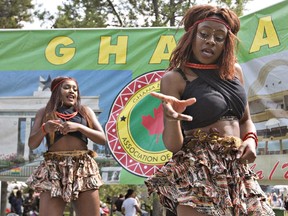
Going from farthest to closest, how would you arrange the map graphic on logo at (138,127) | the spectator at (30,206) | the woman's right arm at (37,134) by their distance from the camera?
the spectator at (30,206) → the map graphic on logo at (138,127) → the woman's right arm at (37,134)

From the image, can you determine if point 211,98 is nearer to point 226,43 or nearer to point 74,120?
point 226,43

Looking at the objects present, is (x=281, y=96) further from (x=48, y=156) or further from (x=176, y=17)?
(x=176, y=17)

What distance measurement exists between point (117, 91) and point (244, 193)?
13.5 feet

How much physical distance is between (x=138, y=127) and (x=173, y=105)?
13.6 ft

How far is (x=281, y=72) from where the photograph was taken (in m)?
5.95

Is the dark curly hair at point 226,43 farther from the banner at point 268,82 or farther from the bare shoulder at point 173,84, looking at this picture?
the banner at point 268,82

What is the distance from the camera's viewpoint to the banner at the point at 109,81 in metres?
6.72

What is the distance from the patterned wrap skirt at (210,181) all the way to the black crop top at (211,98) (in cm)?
8

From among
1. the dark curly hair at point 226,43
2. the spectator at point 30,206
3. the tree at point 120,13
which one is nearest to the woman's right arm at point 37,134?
the dark curly hair at point 226,43

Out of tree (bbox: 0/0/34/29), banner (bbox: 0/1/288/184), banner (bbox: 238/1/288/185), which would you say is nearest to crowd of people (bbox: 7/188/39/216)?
tree (bbox: 0/0/34/29)

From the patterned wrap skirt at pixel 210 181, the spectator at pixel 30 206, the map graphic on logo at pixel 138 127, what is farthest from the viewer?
the spectator at pixel 30 206

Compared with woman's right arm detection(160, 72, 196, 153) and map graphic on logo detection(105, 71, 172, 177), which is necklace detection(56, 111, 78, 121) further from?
woman's right arm detection(160, 72, 196, 153)

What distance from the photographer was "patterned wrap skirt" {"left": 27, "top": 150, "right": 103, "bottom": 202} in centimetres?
476

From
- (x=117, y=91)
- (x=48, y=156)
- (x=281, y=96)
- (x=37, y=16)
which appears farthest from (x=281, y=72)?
(x=37, y=16)
